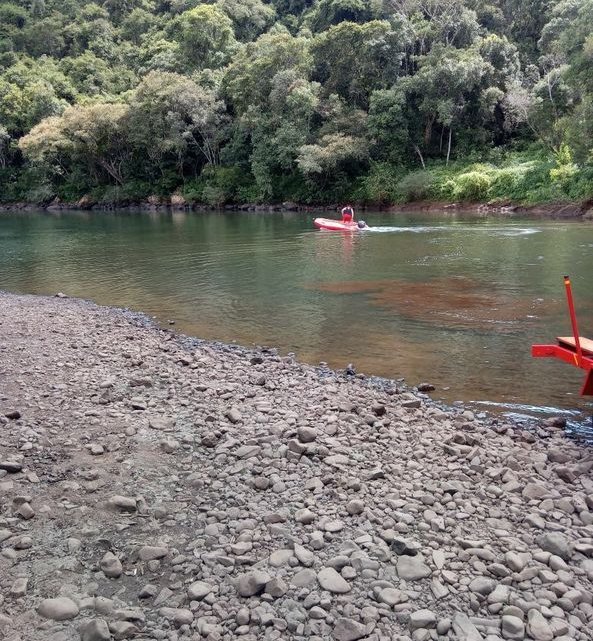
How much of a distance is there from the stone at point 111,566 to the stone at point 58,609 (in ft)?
1.24

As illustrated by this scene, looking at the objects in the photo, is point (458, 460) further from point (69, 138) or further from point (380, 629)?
point (69, 138)

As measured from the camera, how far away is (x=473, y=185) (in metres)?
45.3

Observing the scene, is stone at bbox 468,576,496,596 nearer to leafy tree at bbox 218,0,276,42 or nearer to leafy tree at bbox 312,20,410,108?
leafy tree at bbox 312,20,410,108

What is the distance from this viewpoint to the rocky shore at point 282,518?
3.97 m

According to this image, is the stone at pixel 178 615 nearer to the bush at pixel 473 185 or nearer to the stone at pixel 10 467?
the stone at pixel 10 467

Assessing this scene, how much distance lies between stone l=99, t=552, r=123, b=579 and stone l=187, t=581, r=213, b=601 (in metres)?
0.60

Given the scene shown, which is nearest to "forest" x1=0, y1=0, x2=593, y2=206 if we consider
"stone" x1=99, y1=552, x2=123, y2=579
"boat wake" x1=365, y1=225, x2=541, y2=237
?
"boat wake" x1=365, y1=225, x2=541, y2=237

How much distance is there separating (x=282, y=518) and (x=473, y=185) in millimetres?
44273

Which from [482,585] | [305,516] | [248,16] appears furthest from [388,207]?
[248,16]

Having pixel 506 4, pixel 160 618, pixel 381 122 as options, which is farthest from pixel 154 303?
pixel 506 4

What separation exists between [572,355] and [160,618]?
6.49 meters

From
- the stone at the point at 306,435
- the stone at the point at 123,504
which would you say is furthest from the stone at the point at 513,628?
the stone at the point at 123,504

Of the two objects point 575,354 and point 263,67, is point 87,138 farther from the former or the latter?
point 575,354

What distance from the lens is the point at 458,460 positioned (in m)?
Answer: 6.29
